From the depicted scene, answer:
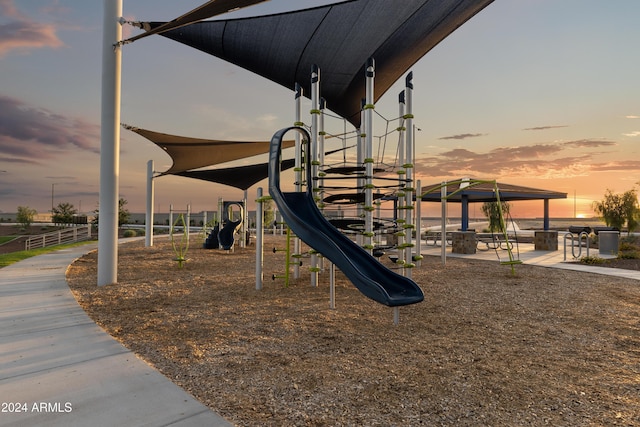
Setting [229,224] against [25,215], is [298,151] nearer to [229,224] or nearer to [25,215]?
[229,224]

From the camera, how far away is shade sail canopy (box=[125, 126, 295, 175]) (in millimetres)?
Answer: 12534

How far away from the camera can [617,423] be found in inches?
95.0

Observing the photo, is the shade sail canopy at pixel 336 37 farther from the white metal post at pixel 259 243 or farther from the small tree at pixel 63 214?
the small tree at pixel 63 214

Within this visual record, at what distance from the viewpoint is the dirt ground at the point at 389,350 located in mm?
2533

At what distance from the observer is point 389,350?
369cm

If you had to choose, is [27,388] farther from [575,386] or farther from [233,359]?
[575,386]

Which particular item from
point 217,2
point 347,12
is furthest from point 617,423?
point 347,12

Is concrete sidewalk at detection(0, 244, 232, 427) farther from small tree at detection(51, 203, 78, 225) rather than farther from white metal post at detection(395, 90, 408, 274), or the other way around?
small tree at detection(51, 203, 78, 225)

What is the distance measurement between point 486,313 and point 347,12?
20.7ft

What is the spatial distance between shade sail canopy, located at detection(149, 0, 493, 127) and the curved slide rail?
8.54 feet

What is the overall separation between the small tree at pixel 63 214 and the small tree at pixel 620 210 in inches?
1874

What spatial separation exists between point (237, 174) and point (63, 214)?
110 feet

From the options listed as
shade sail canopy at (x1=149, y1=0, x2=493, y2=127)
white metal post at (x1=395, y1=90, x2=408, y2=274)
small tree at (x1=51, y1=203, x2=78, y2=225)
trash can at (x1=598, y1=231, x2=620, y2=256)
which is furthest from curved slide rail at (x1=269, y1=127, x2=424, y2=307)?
small tree at (x1=51, y1=203, x2=78, y2=225)

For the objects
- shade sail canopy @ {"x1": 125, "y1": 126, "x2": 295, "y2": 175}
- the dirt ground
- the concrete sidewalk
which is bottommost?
the dirt ground
